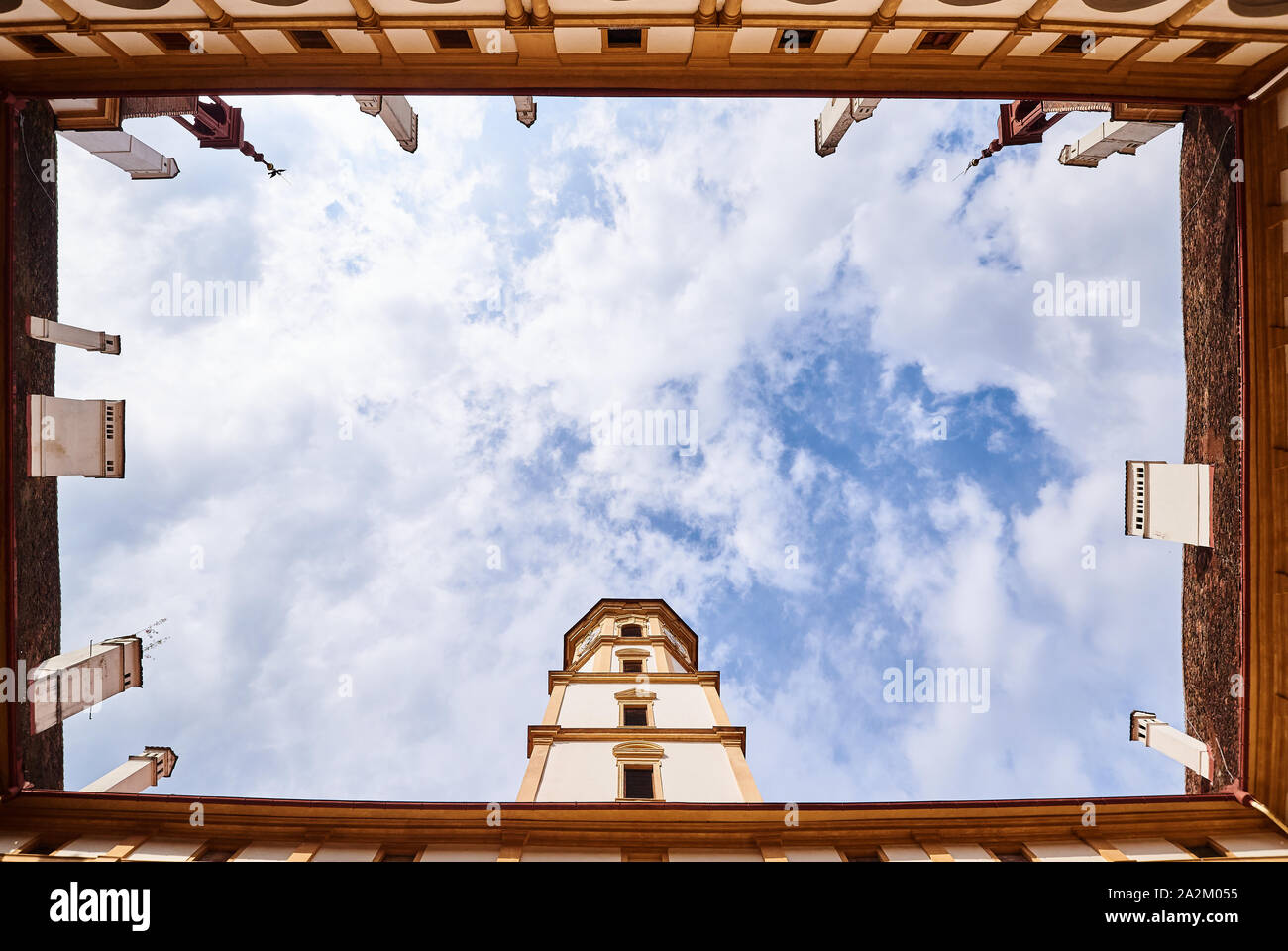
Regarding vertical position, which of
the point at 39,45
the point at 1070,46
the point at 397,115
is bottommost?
the point at 39,45

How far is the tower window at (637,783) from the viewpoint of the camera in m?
18.3

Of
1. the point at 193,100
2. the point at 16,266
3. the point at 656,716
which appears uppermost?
the point at 193,100

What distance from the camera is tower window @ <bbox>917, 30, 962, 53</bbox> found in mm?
12766

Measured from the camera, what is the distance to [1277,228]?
42.7 ft

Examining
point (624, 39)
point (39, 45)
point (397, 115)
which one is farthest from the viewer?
point (397, 115)

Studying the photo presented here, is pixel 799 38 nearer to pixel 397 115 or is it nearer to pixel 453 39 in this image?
pixel 453 39

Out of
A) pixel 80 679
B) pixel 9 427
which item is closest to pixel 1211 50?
pixel 9 427

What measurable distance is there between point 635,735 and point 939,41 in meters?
21.0

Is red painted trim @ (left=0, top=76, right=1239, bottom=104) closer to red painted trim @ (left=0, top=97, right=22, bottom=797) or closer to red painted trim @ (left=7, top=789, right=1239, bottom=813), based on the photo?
red painted trim @ (left=0, top=97, right=22, bottom=797)

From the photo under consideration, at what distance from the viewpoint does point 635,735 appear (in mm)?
21484

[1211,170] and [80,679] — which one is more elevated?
[1211,170]
